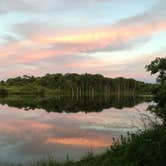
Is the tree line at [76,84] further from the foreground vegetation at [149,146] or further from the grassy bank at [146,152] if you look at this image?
the grassy bank at [146,152]

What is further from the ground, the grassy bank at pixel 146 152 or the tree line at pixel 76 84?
the tree line at pixel 76 84

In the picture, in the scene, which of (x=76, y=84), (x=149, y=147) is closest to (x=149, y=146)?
(x=149, y=147)

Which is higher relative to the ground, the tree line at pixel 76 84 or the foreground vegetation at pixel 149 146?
the tree line at pixel 76 84

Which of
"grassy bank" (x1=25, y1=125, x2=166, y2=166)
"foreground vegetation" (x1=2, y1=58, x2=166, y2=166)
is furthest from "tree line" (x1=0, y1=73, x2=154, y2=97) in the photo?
"grassy bank" (x1=25, y1=125, x2=166, y2=166)

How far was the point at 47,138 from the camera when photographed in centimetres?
2597

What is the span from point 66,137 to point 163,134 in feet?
56.3

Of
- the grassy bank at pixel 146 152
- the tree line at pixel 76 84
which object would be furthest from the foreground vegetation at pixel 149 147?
the tree line at pixel 76 84

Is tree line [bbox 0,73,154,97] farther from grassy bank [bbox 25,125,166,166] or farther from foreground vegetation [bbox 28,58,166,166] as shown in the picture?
grassy bank [bbox 25,125,166,166]

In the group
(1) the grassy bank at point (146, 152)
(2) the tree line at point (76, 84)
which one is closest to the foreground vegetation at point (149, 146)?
(1) the grassy bank at point (146, 152)

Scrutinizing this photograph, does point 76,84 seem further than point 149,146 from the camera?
Yes

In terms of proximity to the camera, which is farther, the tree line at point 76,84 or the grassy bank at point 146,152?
A: the tree line at point 76,84

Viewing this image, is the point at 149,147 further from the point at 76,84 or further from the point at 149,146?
the point at 76,84

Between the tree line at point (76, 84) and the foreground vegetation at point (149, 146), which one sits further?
the tree line at point (76, 84)

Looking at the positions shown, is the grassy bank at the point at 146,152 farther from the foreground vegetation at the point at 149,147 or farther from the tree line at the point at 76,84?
the tree line at the point at 76,84
